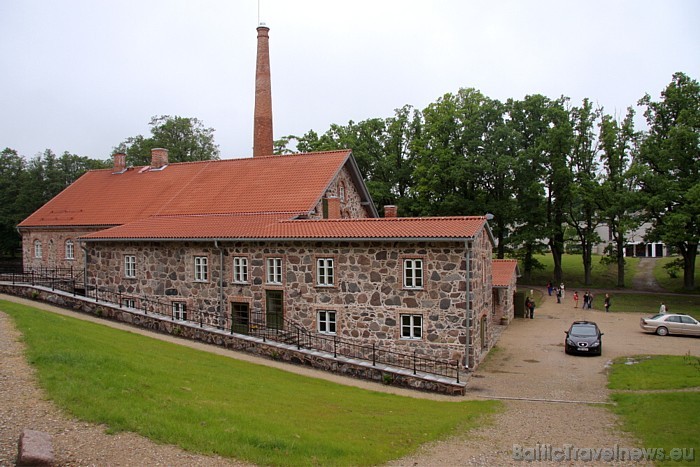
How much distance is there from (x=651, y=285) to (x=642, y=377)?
27.5m

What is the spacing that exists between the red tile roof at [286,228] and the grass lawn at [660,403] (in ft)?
21.9

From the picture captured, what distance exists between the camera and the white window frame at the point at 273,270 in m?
21.9

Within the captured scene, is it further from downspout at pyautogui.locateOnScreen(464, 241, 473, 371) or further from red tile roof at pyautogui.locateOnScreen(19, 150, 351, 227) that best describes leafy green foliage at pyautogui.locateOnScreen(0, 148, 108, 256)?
downspout at pyautogui.locateOnScreen(464, 241, 473, 371)

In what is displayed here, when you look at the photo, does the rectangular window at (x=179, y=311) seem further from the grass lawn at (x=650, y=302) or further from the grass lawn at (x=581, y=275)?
the grass lawn at (x=581, y=275)

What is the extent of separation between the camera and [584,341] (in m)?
21.7

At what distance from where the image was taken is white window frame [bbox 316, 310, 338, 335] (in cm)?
2094

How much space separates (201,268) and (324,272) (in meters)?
5.78

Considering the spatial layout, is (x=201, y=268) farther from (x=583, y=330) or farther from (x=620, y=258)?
(x=620, y=258)

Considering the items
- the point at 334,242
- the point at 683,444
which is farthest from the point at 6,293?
the point at 683,444

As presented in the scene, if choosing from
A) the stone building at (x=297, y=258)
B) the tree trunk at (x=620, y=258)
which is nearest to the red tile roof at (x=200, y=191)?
the stone building at (x=297, y=258)

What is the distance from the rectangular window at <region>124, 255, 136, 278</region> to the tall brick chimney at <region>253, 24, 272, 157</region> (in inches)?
499

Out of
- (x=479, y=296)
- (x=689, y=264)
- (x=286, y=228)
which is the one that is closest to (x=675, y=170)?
(x=689, y=264)

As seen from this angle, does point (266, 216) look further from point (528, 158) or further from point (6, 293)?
point (528, 158)

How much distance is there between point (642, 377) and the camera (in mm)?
17375
